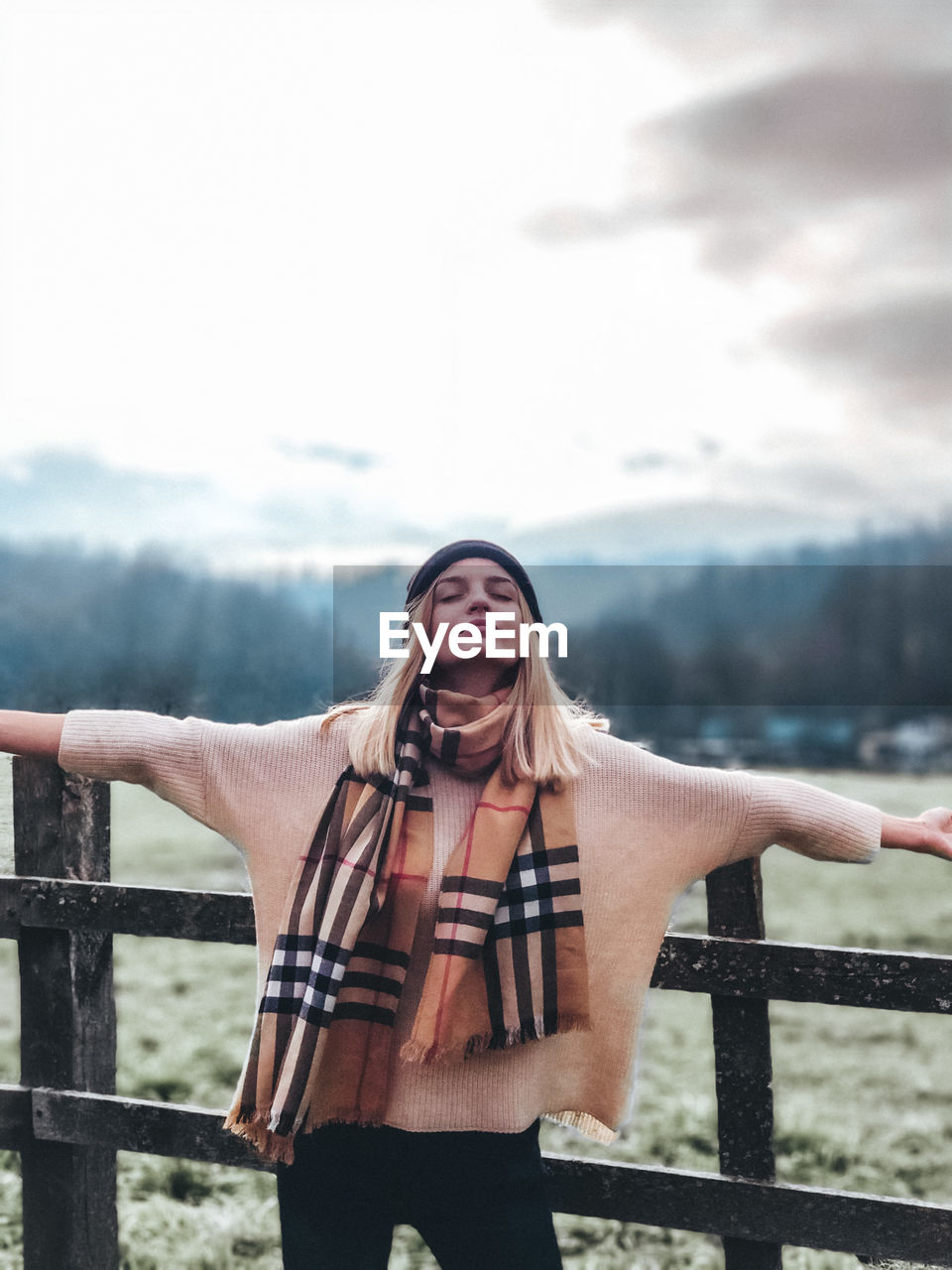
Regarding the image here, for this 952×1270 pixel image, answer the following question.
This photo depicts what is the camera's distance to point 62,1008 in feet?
8.20

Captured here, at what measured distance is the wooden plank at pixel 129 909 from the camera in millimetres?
2314

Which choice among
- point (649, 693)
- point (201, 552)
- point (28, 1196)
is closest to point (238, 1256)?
point (28, 1196)

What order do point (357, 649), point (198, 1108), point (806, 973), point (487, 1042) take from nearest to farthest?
1. point (487, 1042)
2. point (806, 973)
3. point (198, 1108)
4. point (357, 649)

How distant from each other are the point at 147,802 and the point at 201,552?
860cm

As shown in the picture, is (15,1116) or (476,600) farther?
(15,1116)

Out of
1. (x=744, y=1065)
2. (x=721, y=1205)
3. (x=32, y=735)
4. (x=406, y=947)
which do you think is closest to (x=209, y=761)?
(x=32, y=735)

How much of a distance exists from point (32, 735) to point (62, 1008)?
91 centimetres

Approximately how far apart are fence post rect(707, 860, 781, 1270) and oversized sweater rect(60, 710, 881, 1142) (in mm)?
247

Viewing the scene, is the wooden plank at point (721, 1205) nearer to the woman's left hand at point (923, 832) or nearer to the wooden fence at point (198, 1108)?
the wooden fence at point (198, 1108)

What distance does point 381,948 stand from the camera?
5.90ft

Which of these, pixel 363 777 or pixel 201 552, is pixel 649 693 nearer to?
pixel 201 552

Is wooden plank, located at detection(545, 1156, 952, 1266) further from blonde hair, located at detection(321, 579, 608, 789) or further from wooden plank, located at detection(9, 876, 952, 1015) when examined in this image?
blonde hair, located at detection(321, 579, 608, 789)

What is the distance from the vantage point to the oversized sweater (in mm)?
1793

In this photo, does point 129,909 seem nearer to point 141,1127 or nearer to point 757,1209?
point 141,1127
